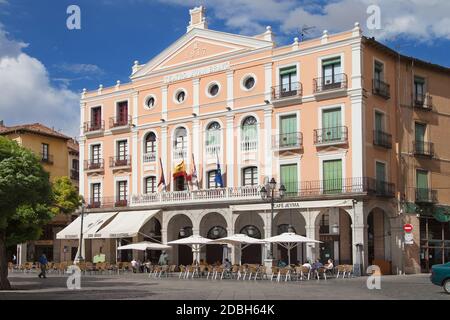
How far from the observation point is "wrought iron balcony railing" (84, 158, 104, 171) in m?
54.6

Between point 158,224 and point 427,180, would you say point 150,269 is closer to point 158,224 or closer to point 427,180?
point 158,224

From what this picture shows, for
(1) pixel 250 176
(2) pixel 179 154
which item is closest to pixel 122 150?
(2) pixel 179 154

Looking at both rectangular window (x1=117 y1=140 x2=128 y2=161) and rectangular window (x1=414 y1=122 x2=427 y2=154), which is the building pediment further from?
rectangular window (x1=414 y1=122 x2=427 y2=154)

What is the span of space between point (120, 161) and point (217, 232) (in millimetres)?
9655

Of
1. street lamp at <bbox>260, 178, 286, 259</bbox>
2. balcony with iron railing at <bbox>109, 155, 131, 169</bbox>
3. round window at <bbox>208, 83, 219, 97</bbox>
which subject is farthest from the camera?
balcony with iron railing at <bbox>109, 155, 131, 169</bbox>

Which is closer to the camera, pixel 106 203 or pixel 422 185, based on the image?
pixel 422 185

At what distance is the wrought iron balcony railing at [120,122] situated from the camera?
53.0 m

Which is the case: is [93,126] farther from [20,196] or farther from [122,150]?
[20,196]

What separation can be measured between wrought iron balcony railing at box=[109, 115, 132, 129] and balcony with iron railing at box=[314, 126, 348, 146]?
15.7 meters

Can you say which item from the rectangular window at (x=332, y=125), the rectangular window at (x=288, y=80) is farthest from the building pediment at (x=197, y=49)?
the rectangular window at (x=332, y=125)

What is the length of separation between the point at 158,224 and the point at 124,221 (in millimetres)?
3131

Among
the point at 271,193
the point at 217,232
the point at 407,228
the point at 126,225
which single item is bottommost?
the point at 217,232

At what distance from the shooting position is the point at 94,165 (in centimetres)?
5488

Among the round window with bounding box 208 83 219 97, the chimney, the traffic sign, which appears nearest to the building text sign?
the round window with bounding box 208 83 219 97
